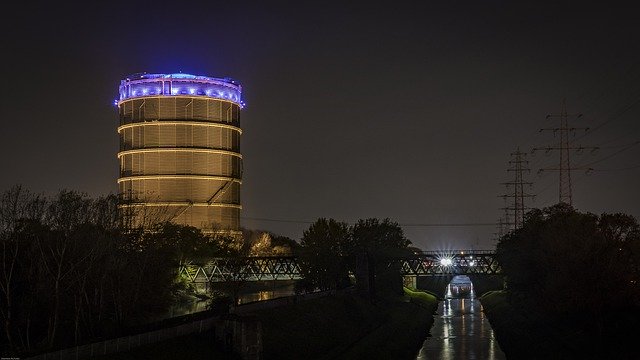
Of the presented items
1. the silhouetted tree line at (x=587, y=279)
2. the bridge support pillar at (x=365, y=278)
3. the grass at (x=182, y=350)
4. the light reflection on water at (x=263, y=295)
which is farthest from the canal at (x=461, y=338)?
the grass at (x=182, y=350)

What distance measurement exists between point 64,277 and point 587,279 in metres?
40.8

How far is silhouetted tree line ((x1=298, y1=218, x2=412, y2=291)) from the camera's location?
11538cm

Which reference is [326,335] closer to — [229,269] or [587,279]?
[587,279]

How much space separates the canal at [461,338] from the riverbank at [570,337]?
150 cm

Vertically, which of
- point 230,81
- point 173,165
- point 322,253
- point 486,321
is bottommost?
point 486,321

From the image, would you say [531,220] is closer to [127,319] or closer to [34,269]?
[127,319]

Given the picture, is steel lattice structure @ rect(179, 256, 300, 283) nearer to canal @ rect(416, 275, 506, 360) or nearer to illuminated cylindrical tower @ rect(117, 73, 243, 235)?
illuminated cylindrical tower @ rect(117, 73, 243, 235)

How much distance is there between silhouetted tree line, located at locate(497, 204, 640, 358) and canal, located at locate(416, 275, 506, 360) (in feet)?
19.0

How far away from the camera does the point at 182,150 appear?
144m

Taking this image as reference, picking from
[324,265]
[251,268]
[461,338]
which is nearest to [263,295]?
[251,268]

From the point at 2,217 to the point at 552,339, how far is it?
44.4 m

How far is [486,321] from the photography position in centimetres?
11738

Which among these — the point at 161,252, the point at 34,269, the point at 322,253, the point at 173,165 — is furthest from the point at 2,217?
the point at 173,165

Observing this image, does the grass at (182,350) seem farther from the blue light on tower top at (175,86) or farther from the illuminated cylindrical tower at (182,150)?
the blue light on tower top at (175,86)
